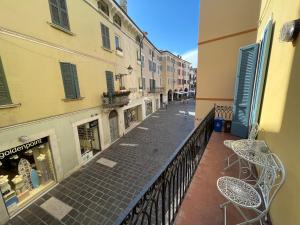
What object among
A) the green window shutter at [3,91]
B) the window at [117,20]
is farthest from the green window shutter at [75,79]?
the window at [117,20]

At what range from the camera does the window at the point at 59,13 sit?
5743 millimetres

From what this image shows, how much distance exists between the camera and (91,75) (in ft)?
26.3

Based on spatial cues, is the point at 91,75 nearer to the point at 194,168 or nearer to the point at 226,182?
the point at 194,168

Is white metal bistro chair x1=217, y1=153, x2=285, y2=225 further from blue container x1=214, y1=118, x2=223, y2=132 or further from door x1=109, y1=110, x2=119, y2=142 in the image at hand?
door x1=109, y1=110, x2=119, y2=142

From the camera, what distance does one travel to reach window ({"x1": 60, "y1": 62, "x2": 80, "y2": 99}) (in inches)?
250

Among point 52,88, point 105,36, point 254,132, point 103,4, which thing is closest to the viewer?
point 254,132

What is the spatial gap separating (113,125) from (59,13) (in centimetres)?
736

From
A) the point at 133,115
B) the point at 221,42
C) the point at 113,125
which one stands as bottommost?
the point at 133,115

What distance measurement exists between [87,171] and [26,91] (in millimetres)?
4601

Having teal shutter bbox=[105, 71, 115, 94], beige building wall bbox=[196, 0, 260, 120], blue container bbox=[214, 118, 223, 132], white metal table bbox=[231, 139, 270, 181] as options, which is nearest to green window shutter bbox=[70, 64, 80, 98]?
teal shutter bbox=[105, 71, 115, 94]

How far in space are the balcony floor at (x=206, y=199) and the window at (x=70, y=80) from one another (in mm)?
6547

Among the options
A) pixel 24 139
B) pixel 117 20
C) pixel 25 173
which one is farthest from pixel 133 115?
pixel 24 139

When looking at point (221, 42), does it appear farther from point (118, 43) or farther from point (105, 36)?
point (118, 43)

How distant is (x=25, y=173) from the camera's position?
5.40 meters
